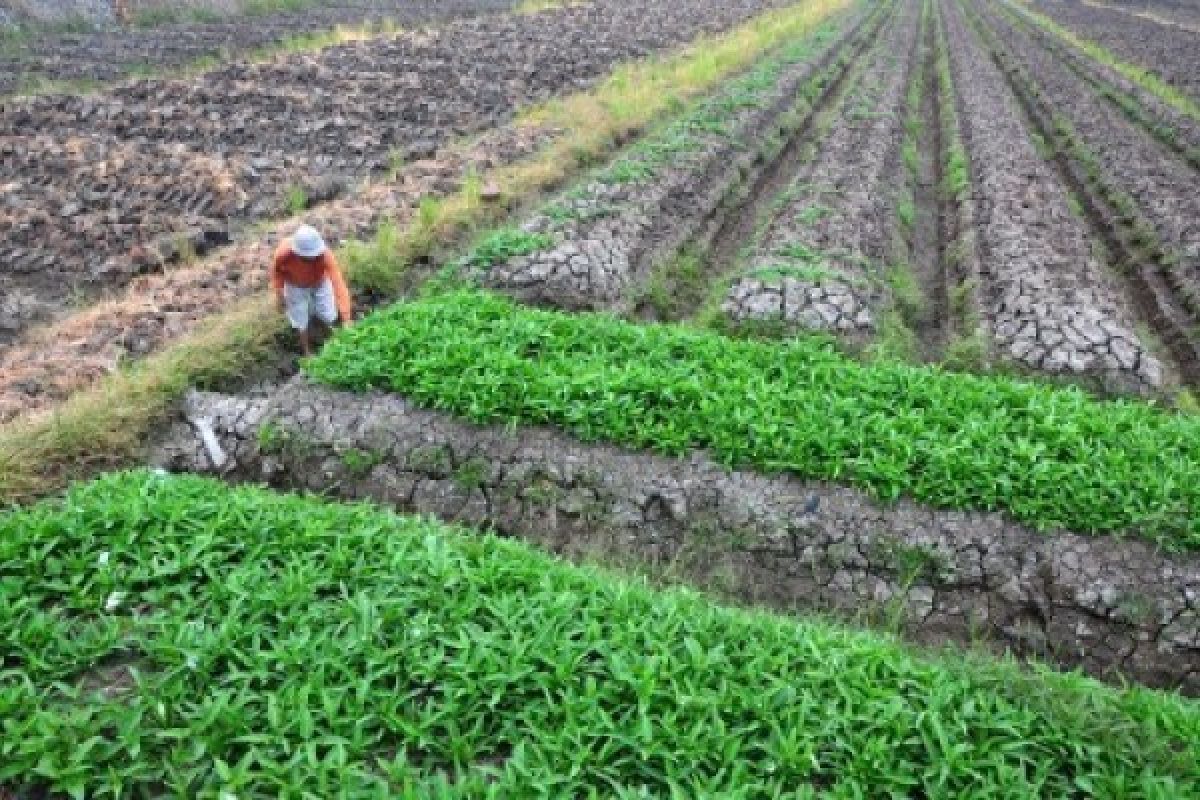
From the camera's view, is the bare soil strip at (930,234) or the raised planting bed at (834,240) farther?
the bare soil strip at (930,234)

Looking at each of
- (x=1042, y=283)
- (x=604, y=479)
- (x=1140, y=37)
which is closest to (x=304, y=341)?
(x=604, y=479)

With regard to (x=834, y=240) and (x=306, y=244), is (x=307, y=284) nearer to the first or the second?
(x=306, y=244)

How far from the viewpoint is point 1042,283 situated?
9.88m

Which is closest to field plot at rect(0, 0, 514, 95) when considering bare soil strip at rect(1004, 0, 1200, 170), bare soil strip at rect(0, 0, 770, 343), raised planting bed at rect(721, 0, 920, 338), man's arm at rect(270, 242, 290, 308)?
bare soil strip at rect(0, 0, 770, 343)

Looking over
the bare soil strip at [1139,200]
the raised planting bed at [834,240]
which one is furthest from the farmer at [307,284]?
the bare soil strip at [1139,200]

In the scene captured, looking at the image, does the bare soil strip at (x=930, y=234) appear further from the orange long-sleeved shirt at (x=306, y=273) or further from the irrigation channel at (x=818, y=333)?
the orange long-sleeved shirt at (x=306, y=273)

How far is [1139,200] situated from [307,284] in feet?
39.3

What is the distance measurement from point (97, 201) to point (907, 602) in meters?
11.2

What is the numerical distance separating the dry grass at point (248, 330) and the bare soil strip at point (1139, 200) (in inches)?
285

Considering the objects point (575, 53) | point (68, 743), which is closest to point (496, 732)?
point (68, 743)

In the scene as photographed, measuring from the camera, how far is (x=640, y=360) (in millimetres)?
7730

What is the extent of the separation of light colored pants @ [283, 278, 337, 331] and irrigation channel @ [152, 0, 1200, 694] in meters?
0.72

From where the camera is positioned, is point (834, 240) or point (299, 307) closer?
point (299, 307)

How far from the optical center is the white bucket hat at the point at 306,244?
7.97 m
